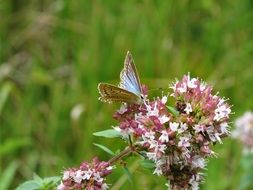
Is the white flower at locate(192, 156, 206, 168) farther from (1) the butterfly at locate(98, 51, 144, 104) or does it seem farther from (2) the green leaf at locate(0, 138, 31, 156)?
(2) the green leaf at locate(0, 138, 31, 156)

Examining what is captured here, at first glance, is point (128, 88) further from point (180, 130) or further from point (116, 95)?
point (180, 130)

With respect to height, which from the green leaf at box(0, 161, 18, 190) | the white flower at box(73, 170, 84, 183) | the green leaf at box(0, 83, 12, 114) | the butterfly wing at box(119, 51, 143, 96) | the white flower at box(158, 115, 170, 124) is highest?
the green leaf at box(0, 83, 12, 114)

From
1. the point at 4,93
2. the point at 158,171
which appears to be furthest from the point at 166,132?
the point at 4,93

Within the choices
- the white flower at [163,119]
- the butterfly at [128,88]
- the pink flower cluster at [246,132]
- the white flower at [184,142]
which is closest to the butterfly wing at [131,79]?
the butterfly at [128,88]

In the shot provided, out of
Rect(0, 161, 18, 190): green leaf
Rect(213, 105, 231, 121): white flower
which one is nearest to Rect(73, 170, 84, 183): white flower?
Rect(213, 105, 231, 121): white flower

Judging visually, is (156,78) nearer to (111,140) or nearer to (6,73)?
(111,140)
